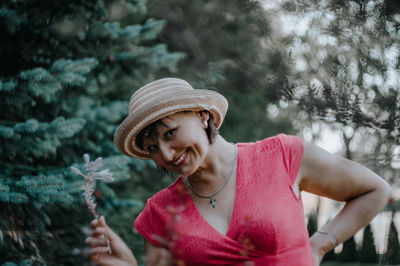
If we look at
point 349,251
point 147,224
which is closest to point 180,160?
point 147,224

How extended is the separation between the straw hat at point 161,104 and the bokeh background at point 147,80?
0.39 ft

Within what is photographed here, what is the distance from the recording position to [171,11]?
3934mm

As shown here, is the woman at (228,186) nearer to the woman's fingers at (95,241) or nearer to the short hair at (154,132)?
→ the short hair at (154,132)

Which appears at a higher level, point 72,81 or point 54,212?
point 72,81

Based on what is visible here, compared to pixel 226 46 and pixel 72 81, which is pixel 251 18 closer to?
pixel 226 46

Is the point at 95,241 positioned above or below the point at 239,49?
below

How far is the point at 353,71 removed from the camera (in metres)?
1.23

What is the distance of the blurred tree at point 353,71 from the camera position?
3.76ft

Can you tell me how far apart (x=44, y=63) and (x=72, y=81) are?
67 centimetres

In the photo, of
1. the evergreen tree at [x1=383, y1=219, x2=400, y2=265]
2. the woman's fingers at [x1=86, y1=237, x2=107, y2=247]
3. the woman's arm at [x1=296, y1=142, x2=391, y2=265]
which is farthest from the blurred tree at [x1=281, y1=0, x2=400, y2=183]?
the woman's fingers at [x1=86, y1=237, x2=107, y2=247]

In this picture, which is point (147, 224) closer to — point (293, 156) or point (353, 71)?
point (293, 156)

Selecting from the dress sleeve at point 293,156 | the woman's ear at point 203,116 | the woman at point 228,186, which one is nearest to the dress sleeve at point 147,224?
the woman at point 228,186

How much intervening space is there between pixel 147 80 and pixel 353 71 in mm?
3052

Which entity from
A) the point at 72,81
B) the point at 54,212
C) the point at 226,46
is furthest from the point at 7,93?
the point at 226,46
